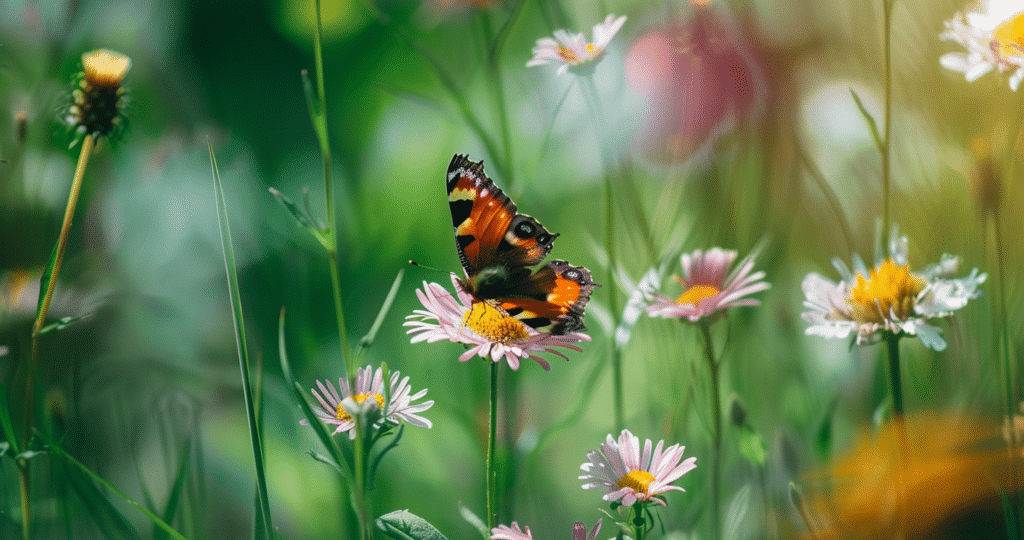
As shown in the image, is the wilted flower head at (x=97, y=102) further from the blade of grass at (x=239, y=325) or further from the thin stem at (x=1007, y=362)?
the thin stem at (x=1007, y=362)

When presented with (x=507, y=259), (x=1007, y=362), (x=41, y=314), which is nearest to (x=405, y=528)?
(x=507, y=259)

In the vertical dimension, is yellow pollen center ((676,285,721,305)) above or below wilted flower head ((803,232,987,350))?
above

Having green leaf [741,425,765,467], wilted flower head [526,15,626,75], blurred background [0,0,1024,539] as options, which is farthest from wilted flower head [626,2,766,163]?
green leaf [741,425,765,467]

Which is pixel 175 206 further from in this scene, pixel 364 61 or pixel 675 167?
pixel 675 167

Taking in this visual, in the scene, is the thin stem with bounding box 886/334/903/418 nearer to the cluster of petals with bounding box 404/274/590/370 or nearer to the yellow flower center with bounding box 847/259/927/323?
the yellow flower center with bounding box 847/259/927/323

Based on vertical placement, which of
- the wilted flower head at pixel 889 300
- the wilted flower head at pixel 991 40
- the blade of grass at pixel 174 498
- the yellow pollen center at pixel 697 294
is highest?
the wilted flower head at pixel 991 40

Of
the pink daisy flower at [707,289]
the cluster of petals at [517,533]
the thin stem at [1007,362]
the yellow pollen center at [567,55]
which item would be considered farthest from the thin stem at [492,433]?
the thin stem at [1007,362]
